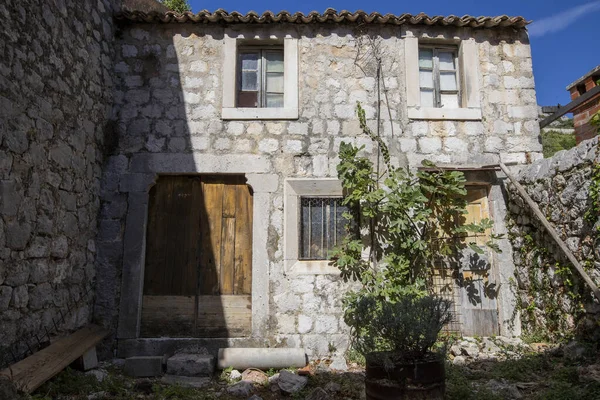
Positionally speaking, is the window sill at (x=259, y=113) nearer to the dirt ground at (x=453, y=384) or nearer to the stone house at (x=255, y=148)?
the stone house at (x=255, y=148)

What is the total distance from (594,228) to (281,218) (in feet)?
10.8

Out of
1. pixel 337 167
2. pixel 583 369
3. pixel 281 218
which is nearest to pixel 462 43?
pixel 337 167

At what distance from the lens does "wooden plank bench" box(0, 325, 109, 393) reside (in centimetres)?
330

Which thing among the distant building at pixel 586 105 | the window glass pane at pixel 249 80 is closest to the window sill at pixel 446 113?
the distant building at pixel 586 105

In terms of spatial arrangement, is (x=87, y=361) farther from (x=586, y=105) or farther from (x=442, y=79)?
(x=586, y=105)

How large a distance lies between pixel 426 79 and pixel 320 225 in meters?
2.48

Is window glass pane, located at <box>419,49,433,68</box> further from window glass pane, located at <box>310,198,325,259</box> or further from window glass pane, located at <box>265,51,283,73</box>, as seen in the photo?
window glass pane, located at <box>310,198,325,259</box>

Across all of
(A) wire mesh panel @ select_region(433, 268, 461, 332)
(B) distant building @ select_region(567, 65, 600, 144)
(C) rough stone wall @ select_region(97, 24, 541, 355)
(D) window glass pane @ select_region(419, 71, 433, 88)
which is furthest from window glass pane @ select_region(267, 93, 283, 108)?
(B) distant building @ select_region(567, 65, 600, 144)

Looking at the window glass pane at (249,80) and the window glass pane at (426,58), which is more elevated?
the window glass pane at (426,58)

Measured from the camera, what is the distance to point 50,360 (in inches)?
147

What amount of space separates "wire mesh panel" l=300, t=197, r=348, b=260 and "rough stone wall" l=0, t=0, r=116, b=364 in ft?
8.37

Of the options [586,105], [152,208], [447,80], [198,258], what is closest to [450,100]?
[447,80]

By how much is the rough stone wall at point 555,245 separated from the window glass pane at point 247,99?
137 inches

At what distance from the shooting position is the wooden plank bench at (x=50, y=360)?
3305mm
